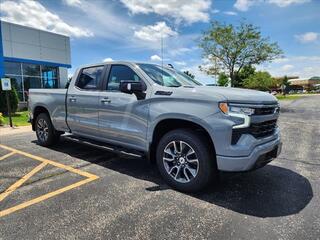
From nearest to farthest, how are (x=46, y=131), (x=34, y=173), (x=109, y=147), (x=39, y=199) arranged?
1. (x=39, y=199)
2. (x=34, y=173)
3. (x=109, y=147)
4. (x=46, y=131)

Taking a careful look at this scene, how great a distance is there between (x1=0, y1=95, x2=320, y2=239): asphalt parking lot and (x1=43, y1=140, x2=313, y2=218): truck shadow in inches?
0.5

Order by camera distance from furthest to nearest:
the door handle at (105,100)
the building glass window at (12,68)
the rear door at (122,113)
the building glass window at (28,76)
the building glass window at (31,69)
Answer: the building glass window at (31,69) → the building glass window at (28,76) → the building glass window at (12,68) → the door handle at (105,100) → the rear door at (122,113)

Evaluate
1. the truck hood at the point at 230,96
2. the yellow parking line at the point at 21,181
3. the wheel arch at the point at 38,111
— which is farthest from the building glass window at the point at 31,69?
the truck hood at the point at 230,96

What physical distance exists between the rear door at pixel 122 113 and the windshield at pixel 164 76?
227 mm

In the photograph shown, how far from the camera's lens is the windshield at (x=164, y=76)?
4602 millimetres

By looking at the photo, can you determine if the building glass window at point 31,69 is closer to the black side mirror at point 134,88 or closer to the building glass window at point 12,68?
the building glass window at point 12,68

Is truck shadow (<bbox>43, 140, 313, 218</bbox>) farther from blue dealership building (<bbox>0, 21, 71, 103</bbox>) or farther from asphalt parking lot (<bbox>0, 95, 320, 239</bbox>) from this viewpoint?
blue dealership building (<bbox>0, 21, 71, 103</bbox>)

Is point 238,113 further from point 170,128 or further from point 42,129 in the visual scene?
point 42,129

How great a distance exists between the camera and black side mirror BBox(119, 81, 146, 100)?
14.1 feet

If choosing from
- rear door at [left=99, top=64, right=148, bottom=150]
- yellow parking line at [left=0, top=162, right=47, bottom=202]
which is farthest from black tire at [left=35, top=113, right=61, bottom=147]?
rear door at [left=99, top=64, right=148, bottom=150]

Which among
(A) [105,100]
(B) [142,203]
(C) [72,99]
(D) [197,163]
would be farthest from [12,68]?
(D) [197,163]

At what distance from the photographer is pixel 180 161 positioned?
4.12m

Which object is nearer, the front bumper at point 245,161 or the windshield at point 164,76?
the front bumper at point 245,161

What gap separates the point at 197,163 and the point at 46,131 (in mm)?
4368
